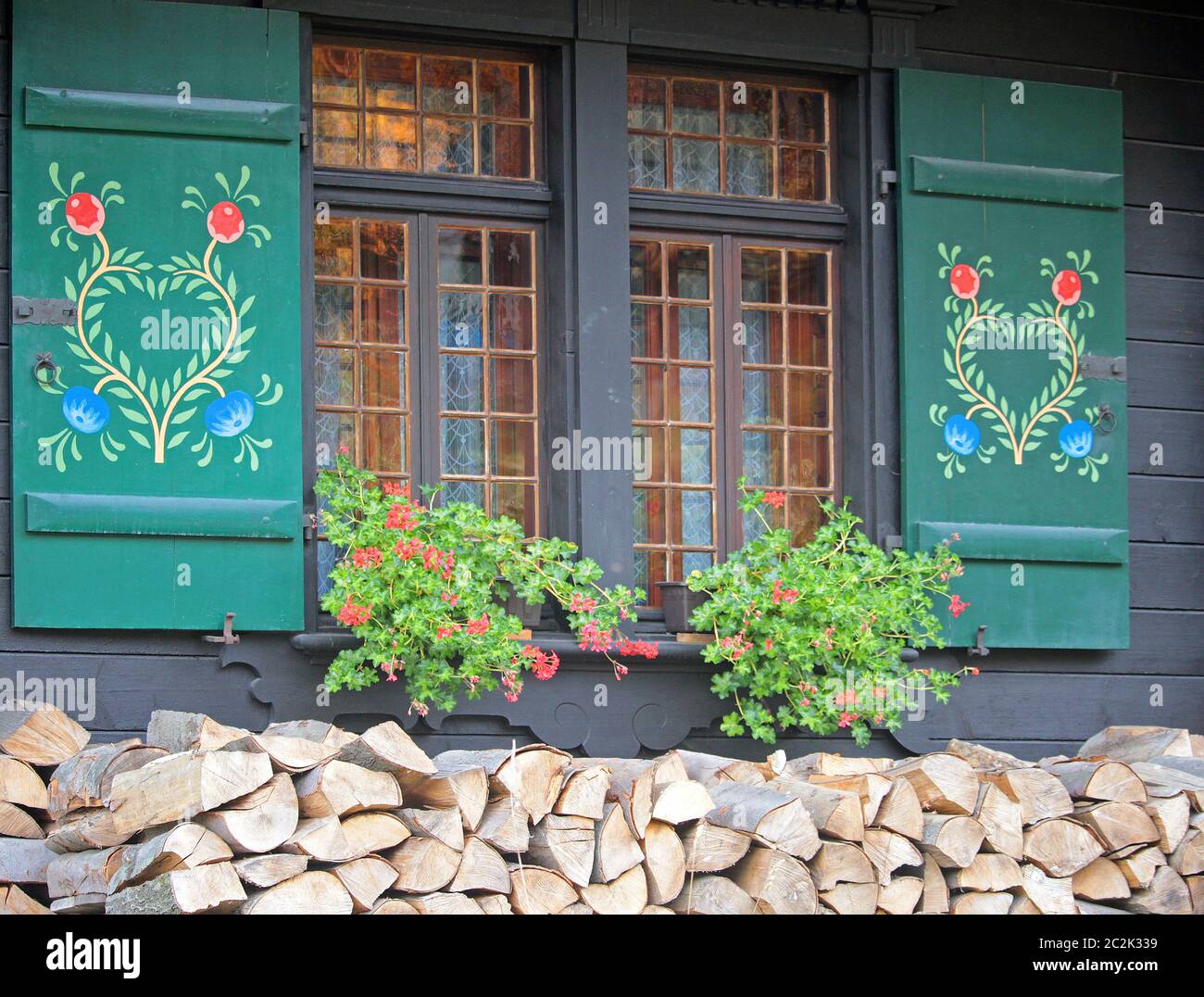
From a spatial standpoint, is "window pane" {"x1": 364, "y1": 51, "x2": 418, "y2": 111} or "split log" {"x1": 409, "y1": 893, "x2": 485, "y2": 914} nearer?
"split log" {"x1": 409, "y1": 893, "x2": 485, "y2": 914}

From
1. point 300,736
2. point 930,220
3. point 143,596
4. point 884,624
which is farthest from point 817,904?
point 930,220

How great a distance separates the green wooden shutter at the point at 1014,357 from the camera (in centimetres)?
535

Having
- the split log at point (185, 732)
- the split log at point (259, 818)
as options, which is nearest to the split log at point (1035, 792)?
the split log at point (259, 818)

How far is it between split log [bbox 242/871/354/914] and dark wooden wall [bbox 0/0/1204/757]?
1006mm

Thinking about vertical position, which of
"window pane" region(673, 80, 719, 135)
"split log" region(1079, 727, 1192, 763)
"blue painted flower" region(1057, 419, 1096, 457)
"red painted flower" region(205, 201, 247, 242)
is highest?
"window pane" region(673, 80, 719, 135)

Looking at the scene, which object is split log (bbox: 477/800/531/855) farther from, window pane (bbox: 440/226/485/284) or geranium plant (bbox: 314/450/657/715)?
window pane (bbox: 440/226/485/284)

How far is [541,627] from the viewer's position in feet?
16.7

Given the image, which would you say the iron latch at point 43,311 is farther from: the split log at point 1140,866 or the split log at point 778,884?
the split log at point 1140,866

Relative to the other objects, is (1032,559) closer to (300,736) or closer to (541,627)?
(541,627)

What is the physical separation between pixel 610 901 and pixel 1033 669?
1.97m

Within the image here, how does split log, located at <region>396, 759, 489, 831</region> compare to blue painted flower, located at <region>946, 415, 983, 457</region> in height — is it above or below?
below

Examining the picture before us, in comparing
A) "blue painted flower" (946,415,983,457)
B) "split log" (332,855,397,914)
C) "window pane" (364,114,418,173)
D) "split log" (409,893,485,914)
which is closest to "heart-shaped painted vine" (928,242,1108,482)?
"blue painted flower" (946,415,983,457)

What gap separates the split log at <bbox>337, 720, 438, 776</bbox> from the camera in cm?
399

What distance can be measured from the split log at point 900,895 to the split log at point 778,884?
0.72 ft
